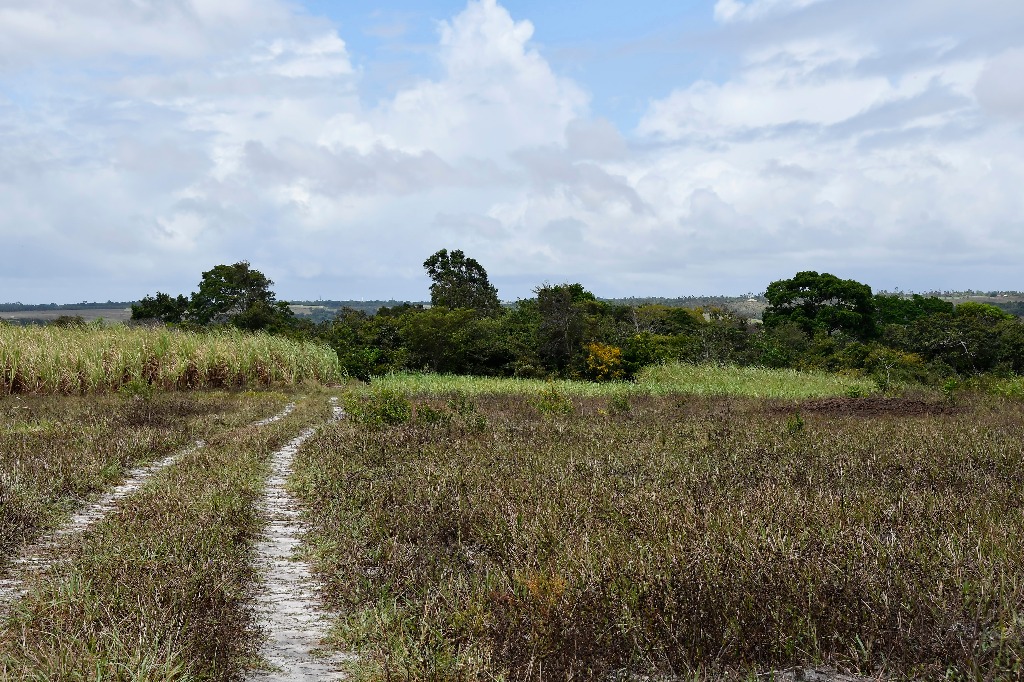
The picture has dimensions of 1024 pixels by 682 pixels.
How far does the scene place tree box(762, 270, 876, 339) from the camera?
184ft

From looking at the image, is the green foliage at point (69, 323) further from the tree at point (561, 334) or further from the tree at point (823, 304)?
the tree at point (823, 304)

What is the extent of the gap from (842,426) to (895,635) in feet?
31.0

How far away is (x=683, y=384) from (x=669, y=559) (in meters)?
23.5

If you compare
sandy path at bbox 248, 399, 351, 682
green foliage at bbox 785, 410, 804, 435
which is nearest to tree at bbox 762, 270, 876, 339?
green foliage at bbox 785, 410, 804, 435

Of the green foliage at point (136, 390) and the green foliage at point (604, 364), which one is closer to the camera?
the green foliage at point (136, 390)

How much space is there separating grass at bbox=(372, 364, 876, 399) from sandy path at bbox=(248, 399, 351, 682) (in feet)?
42.1

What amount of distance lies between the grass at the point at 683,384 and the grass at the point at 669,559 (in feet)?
37.5

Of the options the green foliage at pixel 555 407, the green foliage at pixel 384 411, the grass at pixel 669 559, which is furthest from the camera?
the green foliage at pixel 555 407

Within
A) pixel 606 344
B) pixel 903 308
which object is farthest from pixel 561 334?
pixel 903 308

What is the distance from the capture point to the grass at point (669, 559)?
3221 mm

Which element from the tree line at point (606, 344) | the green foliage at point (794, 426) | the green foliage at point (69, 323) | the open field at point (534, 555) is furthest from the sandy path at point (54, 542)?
the tree line at point (606, 344)

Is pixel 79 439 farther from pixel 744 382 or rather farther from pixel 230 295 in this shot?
pixel 230 295

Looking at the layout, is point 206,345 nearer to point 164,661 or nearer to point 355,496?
point 355,496

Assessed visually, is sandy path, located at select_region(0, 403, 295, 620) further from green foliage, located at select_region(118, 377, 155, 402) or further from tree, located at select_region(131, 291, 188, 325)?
tree, located at select_region(131, 291, 188, 325)
